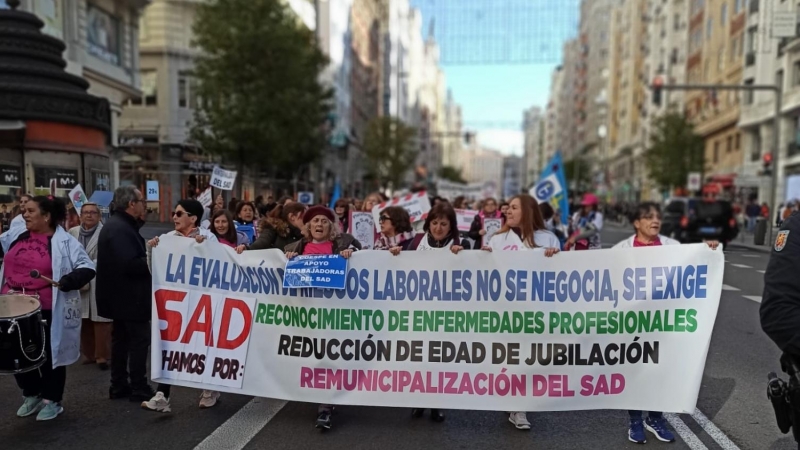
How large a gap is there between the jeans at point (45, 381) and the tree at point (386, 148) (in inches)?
1999

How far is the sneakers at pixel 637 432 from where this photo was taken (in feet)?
14.1

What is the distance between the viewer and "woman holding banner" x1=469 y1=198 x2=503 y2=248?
32.3 feet

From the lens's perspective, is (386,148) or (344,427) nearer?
(344,427)

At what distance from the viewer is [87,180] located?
36.1 ft

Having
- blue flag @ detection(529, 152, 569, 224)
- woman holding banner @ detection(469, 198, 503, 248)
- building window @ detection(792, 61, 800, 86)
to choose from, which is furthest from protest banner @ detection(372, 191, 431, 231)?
building window @ detection(792, 61, 800, 86)

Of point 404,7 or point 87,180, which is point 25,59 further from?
point 404,7

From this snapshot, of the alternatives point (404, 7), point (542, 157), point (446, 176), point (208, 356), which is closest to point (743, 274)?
point (208, 356)

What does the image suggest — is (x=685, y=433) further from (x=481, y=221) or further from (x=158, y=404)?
(x=481, y=221)

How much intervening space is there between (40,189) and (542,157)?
172m

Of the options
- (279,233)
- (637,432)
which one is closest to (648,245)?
(637,432)

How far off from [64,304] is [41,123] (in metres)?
6.99

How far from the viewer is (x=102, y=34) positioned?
72.6 feet

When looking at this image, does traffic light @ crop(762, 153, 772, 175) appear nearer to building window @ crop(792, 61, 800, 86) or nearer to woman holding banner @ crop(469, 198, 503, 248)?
building window @ crop(792, 61, 800, 86)

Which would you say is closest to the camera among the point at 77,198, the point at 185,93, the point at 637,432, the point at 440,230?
the point at 637,432
